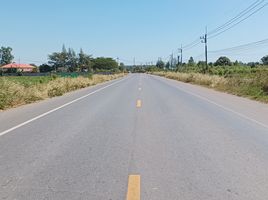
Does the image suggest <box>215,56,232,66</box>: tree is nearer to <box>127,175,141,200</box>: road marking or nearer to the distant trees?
the distant trees

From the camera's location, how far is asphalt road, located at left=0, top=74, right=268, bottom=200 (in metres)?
5.27

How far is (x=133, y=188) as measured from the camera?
5.34 meters

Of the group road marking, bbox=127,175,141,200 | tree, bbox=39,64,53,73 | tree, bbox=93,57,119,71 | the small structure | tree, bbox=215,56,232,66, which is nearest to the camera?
road marking, bbox=127,175,141,200

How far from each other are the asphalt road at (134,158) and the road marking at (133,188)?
71mm

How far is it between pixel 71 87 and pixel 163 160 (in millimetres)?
28119

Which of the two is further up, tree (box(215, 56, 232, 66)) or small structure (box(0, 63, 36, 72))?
tree (box(215, 56, 232, 66))

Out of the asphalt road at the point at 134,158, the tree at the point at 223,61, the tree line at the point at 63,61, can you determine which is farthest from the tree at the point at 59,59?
the asphalt road at the point at 134,158

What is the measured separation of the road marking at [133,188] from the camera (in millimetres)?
5020

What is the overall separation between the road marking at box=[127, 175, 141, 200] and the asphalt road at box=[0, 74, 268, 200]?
71 millimetres

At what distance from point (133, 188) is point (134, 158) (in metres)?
1.79

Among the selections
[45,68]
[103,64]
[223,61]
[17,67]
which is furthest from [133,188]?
[103,64]

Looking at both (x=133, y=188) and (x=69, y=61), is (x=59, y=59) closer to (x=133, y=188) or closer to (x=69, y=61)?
(x=69, y=61)

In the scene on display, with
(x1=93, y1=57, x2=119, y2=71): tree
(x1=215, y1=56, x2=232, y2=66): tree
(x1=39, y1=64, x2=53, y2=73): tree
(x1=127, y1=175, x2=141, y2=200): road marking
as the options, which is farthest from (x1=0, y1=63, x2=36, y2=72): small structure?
(x1=127, y1=175, x2=141, y2=200): road marking

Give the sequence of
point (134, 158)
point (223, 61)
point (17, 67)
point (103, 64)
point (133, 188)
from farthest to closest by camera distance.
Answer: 1. point (103, 64)
2. point (17, 67)
3. point (223, 61)
4. point (134, 158)
5. point (133, 188)
